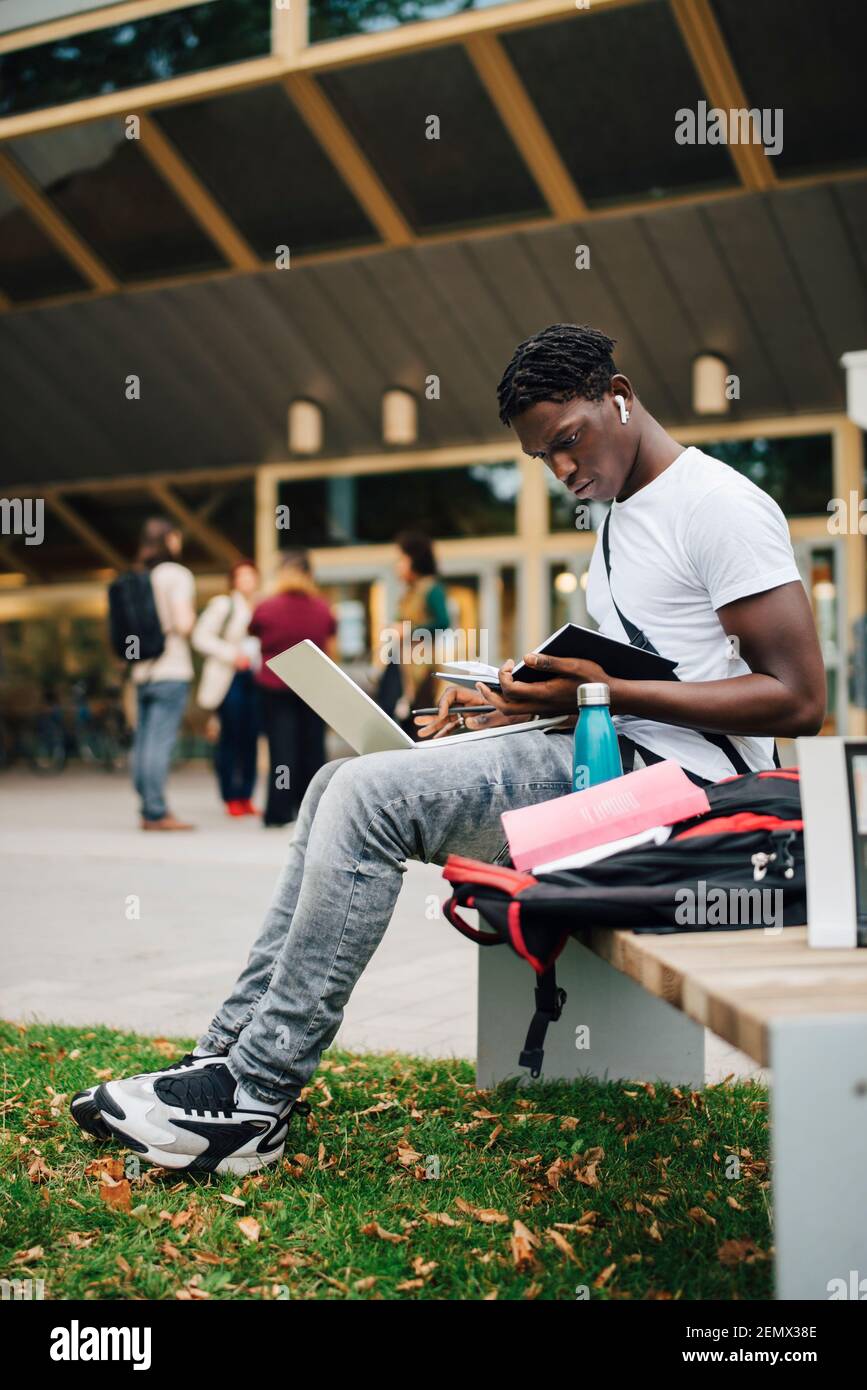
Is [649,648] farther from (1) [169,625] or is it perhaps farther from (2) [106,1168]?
Result: (1) [169,625]

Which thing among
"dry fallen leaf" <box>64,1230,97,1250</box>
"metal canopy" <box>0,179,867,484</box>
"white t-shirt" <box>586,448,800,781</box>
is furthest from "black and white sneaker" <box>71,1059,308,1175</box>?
"metal canopy" <box>0,179,867,484</box>

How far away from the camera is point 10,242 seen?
518 inches

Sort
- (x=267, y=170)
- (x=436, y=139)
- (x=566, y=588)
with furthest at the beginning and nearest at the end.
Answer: (x=566, y=588)
(x=267, y=170)
(x=436, y=139)

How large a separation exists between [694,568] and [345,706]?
746 millimetres

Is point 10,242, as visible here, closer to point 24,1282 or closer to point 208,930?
point 208,930

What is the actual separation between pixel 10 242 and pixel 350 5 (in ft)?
14.8

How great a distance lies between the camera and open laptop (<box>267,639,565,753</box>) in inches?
104

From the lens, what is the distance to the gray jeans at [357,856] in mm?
2471

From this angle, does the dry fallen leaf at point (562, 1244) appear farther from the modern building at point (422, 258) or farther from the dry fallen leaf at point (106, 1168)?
the modern building at point (422, 258)

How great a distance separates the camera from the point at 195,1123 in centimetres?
258

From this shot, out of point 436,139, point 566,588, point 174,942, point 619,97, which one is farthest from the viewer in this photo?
point 566,588

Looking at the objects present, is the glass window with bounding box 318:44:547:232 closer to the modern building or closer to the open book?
the modern building

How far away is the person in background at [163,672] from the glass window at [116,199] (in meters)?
4.74

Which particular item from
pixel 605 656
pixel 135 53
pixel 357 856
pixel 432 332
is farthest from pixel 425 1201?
pixel 135 53
